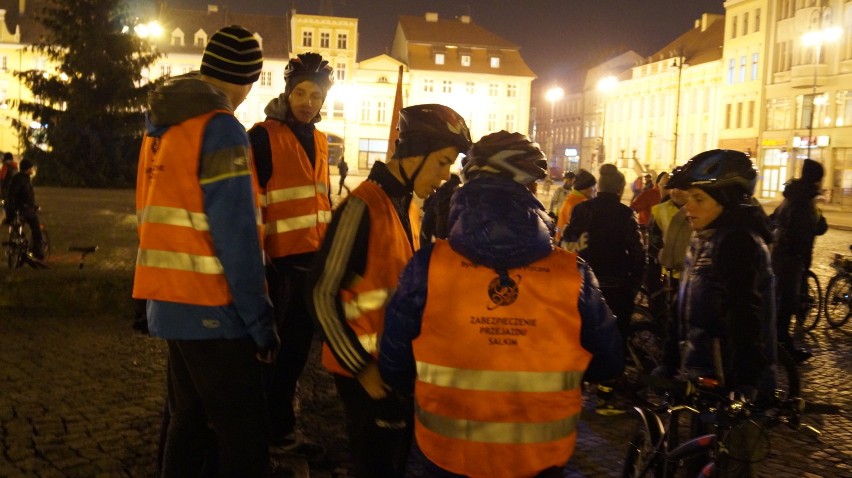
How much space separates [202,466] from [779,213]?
24.9ft

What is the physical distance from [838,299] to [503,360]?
10.1 meters

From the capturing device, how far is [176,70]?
77.9 meters

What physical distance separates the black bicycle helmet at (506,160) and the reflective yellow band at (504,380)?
556 millimetres

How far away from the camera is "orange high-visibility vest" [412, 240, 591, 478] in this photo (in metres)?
2.36

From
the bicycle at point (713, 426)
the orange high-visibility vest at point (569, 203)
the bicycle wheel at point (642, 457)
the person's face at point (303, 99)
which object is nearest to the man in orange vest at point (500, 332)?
the bicycle at point (713, 426)

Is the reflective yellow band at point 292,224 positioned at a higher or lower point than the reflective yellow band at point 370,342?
higher

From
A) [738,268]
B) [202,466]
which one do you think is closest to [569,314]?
[738,268]

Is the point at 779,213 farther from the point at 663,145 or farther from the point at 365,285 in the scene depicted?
the point at 663,145

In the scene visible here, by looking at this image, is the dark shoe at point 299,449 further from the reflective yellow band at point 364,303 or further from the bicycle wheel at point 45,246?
the bicycle wheel at point 45,246

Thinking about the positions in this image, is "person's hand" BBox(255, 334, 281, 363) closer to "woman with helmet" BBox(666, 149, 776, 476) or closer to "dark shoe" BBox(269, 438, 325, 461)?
"dark shoe" BBox(269, 438, 325, 461)

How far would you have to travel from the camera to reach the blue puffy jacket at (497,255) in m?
2.36

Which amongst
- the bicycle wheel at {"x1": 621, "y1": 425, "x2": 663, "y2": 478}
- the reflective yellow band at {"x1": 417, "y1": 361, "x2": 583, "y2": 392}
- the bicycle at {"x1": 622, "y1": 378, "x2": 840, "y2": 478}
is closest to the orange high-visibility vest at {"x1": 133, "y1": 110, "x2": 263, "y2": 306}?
the reflective yellow band at {"x1": 417, "y1": 361, "x2": 583, "y2": 392}

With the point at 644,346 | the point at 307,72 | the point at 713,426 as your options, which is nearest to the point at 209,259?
the point at 307,72

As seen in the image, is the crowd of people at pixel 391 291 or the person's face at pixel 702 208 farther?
the person's face at pixel 702 208
